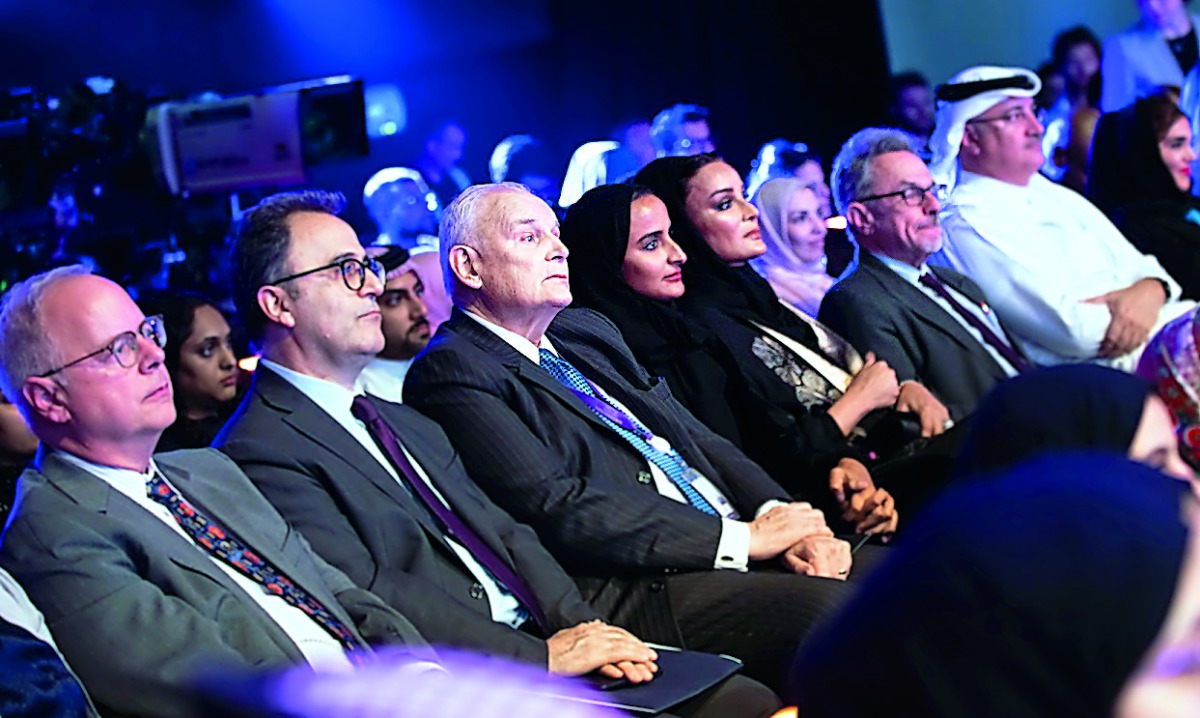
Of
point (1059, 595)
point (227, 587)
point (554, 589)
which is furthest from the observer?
point (554, 589)

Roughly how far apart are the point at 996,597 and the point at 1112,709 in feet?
0.36

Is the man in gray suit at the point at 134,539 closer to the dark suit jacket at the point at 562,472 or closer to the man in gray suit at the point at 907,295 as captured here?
the dark suit jacket at the point at 562,472

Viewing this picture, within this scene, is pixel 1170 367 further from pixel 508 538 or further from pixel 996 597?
pixel 996 597

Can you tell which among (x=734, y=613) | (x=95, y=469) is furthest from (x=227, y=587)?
(x=734, y=613)

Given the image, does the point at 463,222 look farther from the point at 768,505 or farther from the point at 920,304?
the point at 920,304

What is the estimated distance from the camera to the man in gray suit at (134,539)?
2.31 m

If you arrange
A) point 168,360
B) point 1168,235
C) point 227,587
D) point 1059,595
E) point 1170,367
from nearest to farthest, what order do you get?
point 1059,595
point 1170,367
point 227,587
point 168,360
point 1168,235

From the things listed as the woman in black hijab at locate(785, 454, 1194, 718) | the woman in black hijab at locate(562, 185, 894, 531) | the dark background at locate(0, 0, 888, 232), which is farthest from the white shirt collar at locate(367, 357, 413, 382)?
the dark background at locate(0, 0, 888, 232)

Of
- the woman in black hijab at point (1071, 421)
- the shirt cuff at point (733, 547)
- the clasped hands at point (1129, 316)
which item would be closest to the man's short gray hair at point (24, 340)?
the shirt cuff at point (733, 547)

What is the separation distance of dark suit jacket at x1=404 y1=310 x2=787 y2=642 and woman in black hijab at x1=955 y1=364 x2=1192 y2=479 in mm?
1473

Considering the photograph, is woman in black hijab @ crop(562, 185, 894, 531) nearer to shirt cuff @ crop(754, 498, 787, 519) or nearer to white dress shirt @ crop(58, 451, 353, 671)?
shirt cuff @ crop(754, 498, 787, 519)

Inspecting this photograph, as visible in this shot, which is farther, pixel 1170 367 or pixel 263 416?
pixel 263 416

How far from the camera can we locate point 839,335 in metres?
4.16

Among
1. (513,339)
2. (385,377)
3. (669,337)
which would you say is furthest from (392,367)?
(513,339)
